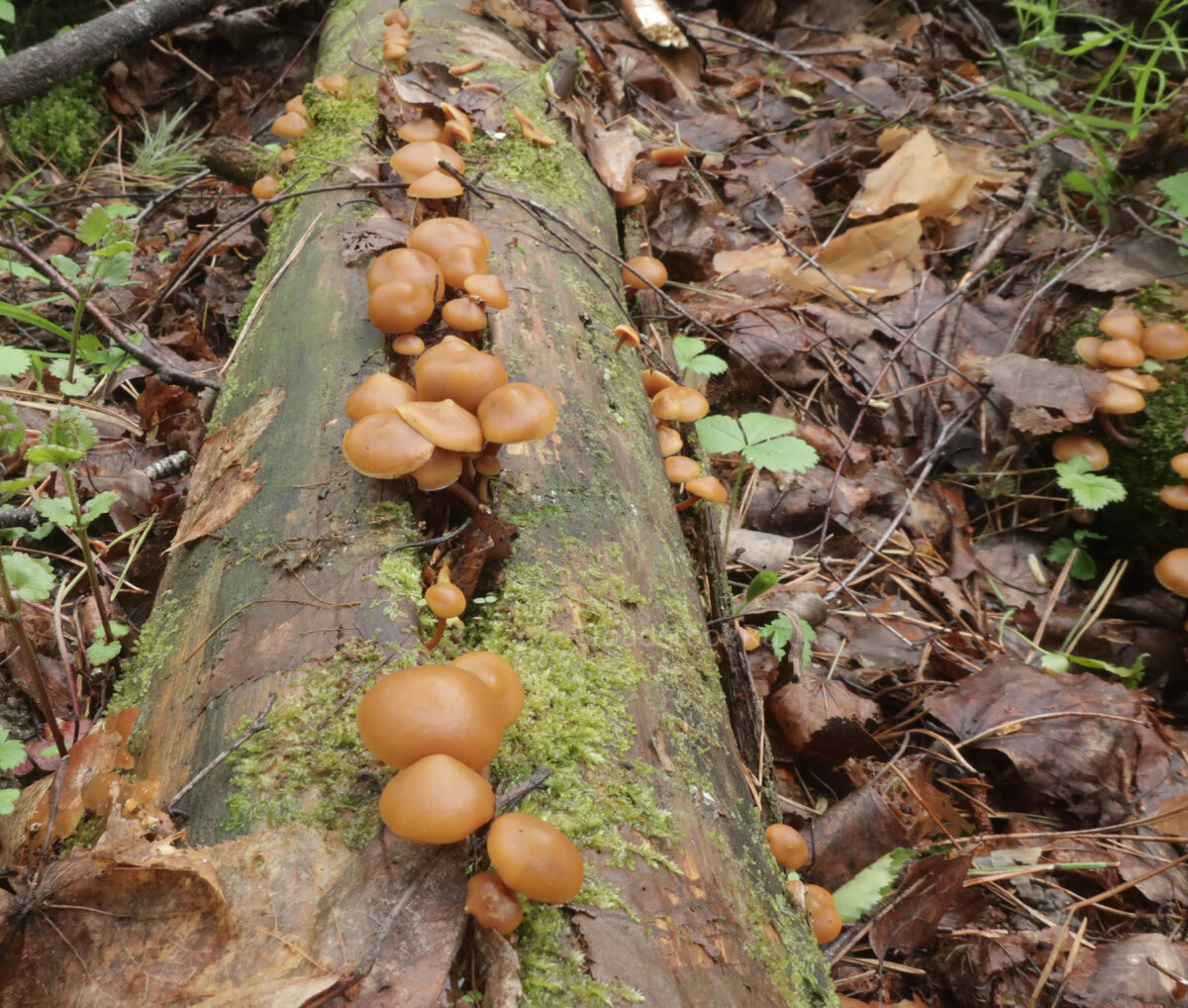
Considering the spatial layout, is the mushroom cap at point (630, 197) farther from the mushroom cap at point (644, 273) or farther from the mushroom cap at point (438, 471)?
the mushroom cap at point (438, 471)

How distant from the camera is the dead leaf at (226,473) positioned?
2307mm

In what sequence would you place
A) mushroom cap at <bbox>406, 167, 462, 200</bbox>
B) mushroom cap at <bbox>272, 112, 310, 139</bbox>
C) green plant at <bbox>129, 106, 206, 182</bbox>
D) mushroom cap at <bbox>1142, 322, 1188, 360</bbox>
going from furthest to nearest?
green plant at <bbox>129, 106, 206, 182</bbox> < mushroom cap at <bbox>272, 112, 310, 139</bbox> < mushroom cap at <bbox>1142, 322, 1188, 360</bbox> < mushroom cap at <bbox>406, 167, 462, 200</bbox>

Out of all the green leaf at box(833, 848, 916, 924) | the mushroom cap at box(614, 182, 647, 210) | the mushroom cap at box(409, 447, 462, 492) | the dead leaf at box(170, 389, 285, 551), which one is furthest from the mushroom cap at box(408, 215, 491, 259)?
the green leaf at box(833, 848, 916, 924)

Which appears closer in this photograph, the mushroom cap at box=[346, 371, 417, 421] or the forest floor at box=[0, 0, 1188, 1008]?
the mushroom cap at box=[346, 371, 417, 421]

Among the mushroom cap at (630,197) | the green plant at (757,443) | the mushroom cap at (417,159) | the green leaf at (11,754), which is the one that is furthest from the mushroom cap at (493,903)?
the mushroom cap at (630,197)

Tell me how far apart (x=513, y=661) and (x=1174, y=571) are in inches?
123

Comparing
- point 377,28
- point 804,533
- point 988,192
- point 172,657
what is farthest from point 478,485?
point 988,192

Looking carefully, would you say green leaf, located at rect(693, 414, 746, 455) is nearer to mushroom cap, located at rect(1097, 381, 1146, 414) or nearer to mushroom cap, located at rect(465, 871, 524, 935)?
mushroom cap, located at rect(1097, 381, 1146, 414)

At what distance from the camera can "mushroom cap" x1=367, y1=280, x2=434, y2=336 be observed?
234cm

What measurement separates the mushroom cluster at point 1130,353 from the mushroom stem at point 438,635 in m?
3.42

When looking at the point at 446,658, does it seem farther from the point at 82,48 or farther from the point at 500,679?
the point at 82,48

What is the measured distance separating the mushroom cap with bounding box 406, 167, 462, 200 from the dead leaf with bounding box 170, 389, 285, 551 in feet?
2.98

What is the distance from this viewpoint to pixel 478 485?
2.29 metres

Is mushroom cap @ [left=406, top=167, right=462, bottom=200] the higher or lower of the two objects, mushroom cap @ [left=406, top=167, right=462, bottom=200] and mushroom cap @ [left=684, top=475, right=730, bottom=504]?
the higher
